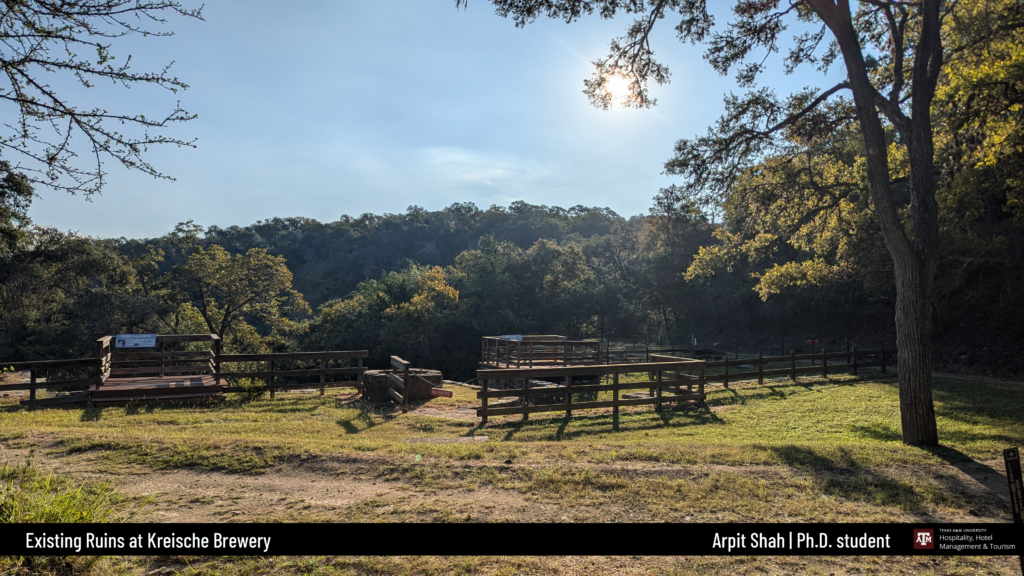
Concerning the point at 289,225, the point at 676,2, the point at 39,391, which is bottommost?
the point at 39,391

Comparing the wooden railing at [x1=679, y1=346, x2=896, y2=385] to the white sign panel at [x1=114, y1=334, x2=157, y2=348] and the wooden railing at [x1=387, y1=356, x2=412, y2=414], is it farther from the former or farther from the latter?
the white sign panel at [x1=114, y1=334, x2=157, y2=348]

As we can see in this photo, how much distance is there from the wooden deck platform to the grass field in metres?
0.83

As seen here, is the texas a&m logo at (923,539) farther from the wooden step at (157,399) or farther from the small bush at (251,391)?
the wooden step at (157,399)

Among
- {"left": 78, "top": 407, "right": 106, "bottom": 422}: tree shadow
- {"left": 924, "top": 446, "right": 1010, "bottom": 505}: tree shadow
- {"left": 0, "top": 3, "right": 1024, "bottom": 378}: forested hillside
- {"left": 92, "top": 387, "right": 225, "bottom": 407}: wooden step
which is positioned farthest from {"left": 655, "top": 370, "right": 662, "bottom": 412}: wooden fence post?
{"left": 78, "top": 407, "right": 106, "bottom": 422}: tree shadow

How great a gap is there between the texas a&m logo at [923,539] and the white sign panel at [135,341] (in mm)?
15030

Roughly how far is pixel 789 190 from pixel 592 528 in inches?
432

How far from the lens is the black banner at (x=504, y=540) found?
10.6 ft

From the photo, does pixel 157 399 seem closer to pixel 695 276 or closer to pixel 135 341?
pixel 135 341

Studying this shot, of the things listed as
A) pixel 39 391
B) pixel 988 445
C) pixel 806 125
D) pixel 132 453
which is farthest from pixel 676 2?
pixel 39 391

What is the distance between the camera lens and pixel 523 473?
20.3 feet

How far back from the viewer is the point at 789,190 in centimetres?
1157

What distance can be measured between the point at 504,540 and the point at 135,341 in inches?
517

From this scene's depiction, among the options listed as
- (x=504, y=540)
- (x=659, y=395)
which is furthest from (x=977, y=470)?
(x=504, y=540)

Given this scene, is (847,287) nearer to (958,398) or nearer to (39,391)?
(958,398)
